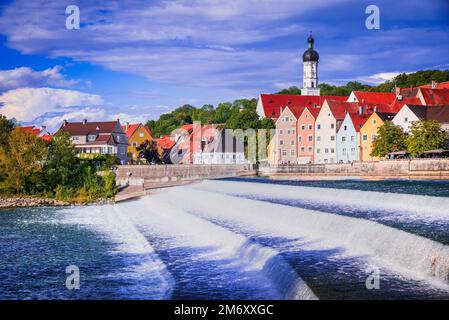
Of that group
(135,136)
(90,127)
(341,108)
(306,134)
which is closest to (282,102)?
(306,134)

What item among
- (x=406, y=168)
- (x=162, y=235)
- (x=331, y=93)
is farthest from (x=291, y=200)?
(x=331, y=93)

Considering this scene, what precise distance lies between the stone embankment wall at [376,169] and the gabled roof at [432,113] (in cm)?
1044

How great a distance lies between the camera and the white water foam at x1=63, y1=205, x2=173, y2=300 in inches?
640

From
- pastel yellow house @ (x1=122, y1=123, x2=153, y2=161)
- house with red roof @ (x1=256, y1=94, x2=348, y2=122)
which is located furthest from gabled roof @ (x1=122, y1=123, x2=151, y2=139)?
house with red roof @ (x1=256, y1=94, x2=348, y2=122)

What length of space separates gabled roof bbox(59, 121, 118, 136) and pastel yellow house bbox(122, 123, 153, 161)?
7976 millimetres

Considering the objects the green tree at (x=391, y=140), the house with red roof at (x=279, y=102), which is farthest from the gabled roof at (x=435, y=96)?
the green tree at (x=391, y=140)

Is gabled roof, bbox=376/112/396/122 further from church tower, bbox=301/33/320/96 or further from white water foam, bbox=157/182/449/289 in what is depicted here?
church tower, bbox=301/33/320/96

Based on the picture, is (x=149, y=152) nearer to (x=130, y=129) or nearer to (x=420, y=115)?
(x=130, y=129)

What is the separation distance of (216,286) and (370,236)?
562 centimetres

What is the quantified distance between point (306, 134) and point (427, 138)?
26080mm

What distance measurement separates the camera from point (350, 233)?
19.7 meters

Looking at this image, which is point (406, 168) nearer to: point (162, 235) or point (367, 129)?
point (367, 129)

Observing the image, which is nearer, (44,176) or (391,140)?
(44,176)

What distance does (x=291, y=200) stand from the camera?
32.2 metres
